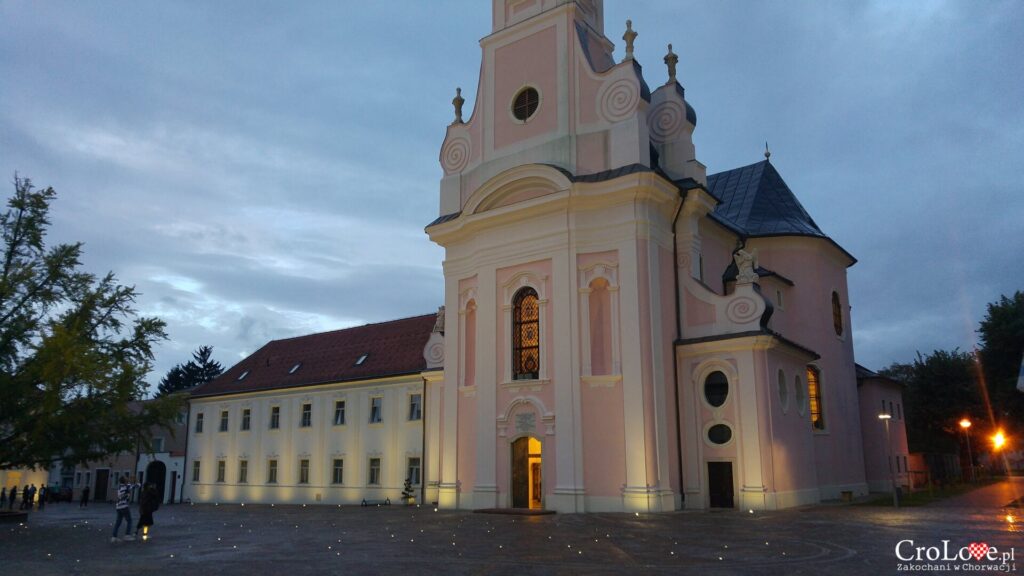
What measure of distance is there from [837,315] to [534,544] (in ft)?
72.1

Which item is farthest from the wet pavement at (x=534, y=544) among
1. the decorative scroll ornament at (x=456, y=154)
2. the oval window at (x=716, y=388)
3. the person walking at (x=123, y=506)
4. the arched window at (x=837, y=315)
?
the decorative scroll ornament at (x=456, y=154)

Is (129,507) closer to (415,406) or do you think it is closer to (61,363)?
(61,363)

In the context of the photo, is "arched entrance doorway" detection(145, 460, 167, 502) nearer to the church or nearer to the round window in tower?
the church

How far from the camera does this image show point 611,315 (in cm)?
2339

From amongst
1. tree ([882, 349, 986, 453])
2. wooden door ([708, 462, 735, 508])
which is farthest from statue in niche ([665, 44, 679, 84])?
tree ([882, 349, 986, 453])

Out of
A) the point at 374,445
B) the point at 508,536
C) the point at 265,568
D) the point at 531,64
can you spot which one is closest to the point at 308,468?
the point at 374,445

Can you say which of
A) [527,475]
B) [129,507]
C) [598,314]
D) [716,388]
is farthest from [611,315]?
[129,507]

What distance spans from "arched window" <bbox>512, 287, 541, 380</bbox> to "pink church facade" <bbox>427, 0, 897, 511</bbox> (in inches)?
2.8

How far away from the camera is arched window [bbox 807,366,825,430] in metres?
28.1

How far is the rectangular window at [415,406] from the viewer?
1339 inches

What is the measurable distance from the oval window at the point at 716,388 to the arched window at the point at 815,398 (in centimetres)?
619

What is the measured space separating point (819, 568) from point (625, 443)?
1175cm

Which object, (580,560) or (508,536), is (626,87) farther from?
(580,560)

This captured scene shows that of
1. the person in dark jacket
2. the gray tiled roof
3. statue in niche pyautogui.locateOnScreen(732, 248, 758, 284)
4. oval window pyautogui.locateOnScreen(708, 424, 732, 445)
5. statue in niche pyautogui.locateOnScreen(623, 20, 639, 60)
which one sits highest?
statue in niche pyautogui.locateOnScreen(623, 20, 639, 60)
